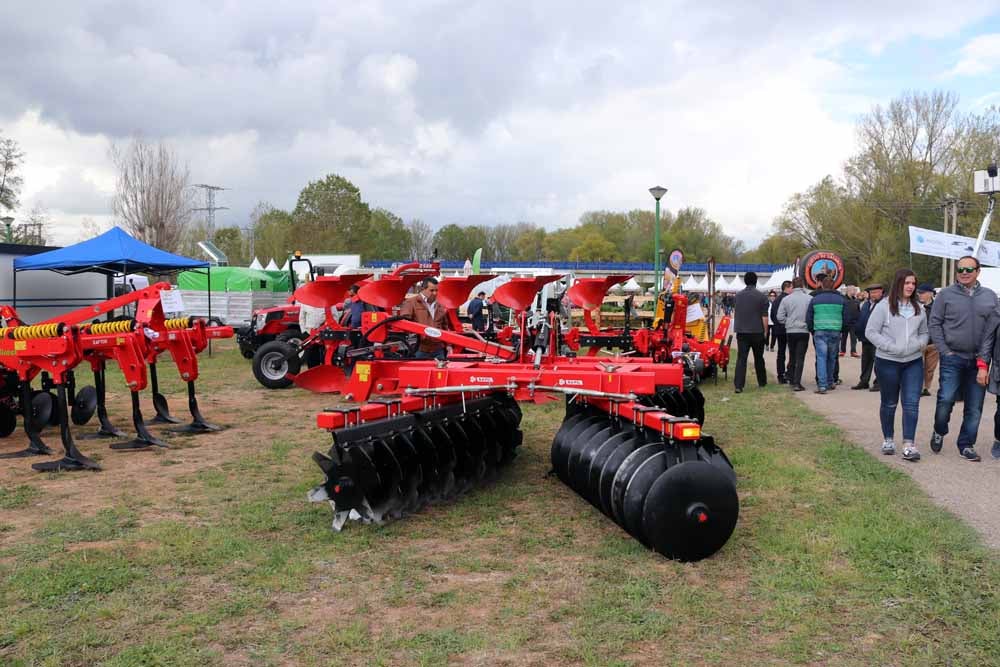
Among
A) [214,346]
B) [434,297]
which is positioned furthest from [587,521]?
[214,346]

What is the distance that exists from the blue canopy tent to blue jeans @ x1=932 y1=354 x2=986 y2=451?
48.5 ft

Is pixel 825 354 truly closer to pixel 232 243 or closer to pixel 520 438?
pixel 520 438

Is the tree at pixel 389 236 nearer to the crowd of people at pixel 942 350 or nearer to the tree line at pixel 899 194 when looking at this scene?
the tree line at pixel 899 194

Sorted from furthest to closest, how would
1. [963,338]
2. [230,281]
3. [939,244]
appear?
[230,281] → [939,244] → [963,338]

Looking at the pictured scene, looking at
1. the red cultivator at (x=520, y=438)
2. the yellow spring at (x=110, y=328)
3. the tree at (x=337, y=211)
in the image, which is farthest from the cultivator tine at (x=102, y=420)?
the tree at (x=337, y=211)

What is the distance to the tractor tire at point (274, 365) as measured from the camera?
1284 centimetres

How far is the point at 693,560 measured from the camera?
4.66 m

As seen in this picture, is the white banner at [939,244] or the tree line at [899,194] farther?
the tree line at [899,194]

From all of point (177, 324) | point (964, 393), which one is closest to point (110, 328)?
point (177, 324)

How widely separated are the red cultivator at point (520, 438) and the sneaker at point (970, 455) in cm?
288

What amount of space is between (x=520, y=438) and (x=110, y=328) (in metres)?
4.08

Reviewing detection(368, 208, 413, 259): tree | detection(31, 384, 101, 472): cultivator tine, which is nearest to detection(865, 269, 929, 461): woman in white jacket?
detection(31, 384, 101, 472): cultivator tine

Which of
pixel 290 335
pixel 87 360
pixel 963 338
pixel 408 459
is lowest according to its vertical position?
pixel 408 459

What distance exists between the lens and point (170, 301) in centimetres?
813
